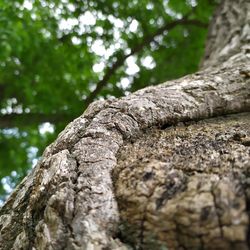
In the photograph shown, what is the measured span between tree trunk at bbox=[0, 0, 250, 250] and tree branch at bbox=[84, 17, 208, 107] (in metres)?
3.37

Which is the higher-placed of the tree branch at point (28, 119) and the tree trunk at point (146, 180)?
the tree branch at point (28, 119)

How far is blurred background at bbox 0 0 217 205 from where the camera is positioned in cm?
523

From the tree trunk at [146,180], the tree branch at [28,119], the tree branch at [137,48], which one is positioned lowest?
the tree trunk at [146,180]

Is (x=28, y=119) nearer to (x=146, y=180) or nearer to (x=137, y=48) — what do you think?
(x=137, y=48)

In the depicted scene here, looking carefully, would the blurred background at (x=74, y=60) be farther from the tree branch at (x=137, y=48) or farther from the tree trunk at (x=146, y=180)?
the tree trunk at (x=146, y=180)

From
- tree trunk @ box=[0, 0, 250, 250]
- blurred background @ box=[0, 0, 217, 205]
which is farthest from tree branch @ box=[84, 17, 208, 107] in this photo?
tree trunk @ box=[0, 0, 250, 250]

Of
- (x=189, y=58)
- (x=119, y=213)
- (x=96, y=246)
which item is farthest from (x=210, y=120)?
(x=189, y=58)

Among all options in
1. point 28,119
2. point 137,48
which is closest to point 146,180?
point 28,119

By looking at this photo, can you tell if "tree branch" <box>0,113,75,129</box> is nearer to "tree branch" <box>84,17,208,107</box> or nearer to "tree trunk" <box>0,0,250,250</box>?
"tree branch" <box>84,17,208,107</box>

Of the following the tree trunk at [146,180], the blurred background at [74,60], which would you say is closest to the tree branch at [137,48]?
the blurred background at [74,60]

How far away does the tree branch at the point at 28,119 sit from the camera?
523cm

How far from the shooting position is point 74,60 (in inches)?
215

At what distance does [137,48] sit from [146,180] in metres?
4.53

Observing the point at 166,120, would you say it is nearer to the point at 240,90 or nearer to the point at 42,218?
the point at 240,90
